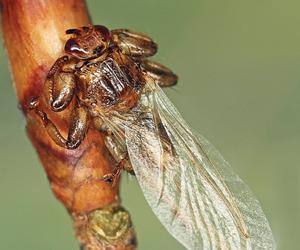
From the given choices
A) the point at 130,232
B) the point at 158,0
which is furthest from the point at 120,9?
the point at 130,232

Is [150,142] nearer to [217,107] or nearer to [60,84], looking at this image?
[60,84]

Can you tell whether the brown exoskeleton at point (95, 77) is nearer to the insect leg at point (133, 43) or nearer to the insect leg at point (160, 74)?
the insect leg at point (133, 43)

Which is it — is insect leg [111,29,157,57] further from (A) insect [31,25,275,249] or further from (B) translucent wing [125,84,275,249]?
A: (B) translucent wing [125,84,275,249]

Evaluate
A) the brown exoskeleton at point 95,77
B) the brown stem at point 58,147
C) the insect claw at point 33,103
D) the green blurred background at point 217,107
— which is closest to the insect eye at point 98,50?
the brown exoskeleton at point 95,77

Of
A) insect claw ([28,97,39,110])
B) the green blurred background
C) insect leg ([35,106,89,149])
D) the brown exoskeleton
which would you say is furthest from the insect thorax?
the green blurred background

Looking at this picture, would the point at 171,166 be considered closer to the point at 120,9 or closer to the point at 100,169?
the point at 100,169

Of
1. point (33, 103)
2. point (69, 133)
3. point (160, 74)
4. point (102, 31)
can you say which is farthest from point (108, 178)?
point (160, 74)

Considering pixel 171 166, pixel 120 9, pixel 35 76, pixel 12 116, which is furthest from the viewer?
pixel 120 9
